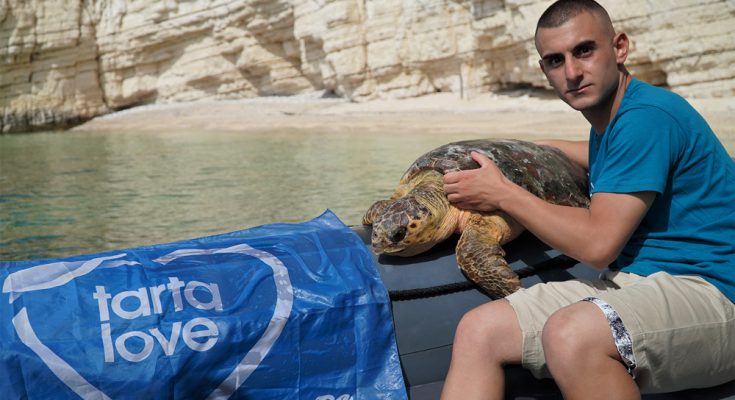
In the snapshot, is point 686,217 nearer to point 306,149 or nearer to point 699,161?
point 699,161

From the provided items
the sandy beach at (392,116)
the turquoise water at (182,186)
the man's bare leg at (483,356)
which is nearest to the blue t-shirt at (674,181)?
the man's bare leg at (483,356)

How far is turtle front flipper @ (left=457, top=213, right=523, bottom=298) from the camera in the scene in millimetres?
2332

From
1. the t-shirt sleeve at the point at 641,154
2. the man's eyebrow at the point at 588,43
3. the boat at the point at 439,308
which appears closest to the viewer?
the t-shirt sleeve at the point at 641,154

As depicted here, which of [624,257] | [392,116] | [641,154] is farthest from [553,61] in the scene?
[392,116]

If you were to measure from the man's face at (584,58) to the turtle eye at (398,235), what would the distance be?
0.84 meters

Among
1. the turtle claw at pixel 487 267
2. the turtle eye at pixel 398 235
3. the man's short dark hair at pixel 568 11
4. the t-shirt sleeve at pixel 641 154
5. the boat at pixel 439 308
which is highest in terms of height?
the man's short dark hair at pixel 568 11

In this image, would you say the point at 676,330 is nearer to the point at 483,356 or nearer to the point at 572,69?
the point at 483,356

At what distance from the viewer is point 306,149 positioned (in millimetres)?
14359

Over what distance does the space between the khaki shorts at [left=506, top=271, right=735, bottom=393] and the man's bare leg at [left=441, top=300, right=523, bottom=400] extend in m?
0.04

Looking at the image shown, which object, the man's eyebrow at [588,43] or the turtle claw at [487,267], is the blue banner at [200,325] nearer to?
the turtle claw at [487,267]

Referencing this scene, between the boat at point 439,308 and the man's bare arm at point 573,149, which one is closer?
the boat at point 439,308

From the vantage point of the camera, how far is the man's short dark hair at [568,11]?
6.33 feet

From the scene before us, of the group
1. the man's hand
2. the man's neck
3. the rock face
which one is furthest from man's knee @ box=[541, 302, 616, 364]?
the rock face

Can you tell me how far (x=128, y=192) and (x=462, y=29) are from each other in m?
13.2
